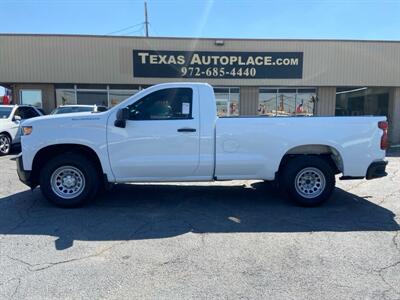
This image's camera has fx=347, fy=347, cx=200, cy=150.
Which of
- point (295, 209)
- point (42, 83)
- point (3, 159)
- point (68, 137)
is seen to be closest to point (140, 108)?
point (68, 137)

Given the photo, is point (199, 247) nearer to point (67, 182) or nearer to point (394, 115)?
point (67, 182)

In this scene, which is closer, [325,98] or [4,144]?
[4,144]

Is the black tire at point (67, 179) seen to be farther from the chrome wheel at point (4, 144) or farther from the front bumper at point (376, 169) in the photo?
the chrome wheel at point (4, 144)

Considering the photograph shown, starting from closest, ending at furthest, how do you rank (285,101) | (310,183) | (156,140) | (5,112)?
(156,140) < (310,183) < (5,112) < (285,101)

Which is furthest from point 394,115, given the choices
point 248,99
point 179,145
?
point 179,145

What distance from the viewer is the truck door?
18.3ft

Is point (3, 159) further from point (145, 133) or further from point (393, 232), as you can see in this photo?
point (393, 232)

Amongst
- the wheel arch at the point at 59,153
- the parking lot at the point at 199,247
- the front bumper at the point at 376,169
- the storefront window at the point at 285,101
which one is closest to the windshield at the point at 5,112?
the parking lot at the point at 199,247

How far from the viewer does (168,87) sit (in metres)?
5.75

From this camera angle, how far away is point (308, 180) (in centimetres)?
597

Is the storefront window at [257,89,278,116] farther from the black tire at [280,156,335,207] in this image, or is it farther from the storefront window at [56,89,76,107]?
the black tire at [280,156,335,207]

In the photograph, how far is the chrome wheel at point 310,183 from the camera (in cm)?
590

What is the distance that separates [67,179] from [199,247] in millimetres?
2757

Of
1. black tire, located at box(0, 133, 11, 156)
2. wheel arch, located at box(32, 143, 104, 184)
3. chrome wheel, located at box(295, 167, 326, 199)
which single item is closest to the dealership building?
black tire, located at box(0, 133, 11, 156)
